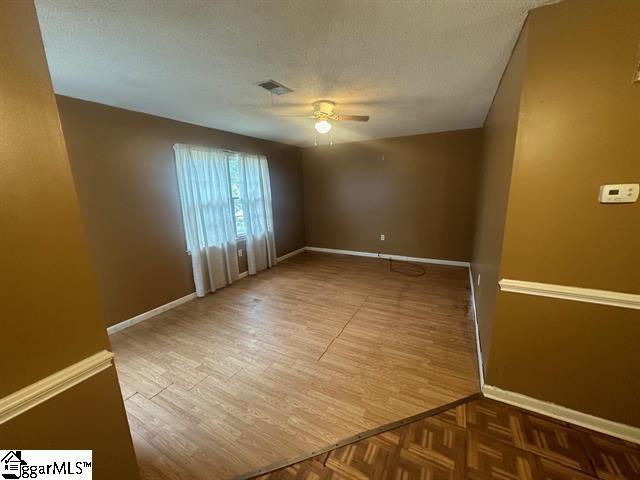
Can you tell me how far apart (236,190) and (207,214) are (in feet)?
2.19

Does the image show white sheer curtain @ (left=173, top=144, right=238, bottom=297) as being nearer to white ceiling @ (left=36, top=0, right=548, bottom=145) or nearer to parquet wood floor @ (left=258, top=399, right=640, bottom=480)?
white ceiling @ (left=36, top=0, right=548, bottom=145)

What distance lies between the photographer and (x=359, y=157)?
4969 mm

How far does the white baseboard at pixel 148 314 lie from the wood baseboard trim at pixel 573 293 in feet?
11.5

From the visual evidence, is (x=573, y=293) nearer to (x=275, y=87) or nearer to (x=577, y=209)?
(x=577, y=209)

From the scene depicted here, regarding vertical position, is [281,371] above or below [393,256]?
below

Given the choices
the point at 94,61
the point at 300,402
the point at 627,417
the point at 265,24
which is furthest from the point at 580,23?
the point at 94,61

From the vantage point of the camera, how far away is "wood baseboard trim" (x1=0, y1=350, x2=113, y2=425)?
820 mm

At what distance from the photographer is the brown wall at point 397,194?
168 inches

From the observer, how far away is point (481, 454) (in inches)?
54.6

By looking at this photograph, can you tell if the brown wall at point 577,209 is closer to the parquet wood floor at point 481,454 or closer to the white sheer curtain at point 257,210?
the parquet wood floor at point 481,454

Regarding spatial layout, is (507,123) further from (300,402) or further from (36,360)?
(36,360)


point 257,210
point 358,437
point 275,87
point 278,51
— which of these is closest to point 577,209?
point 358,437

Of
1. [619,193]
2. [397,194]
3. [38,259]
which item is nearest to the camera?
[38,259]
